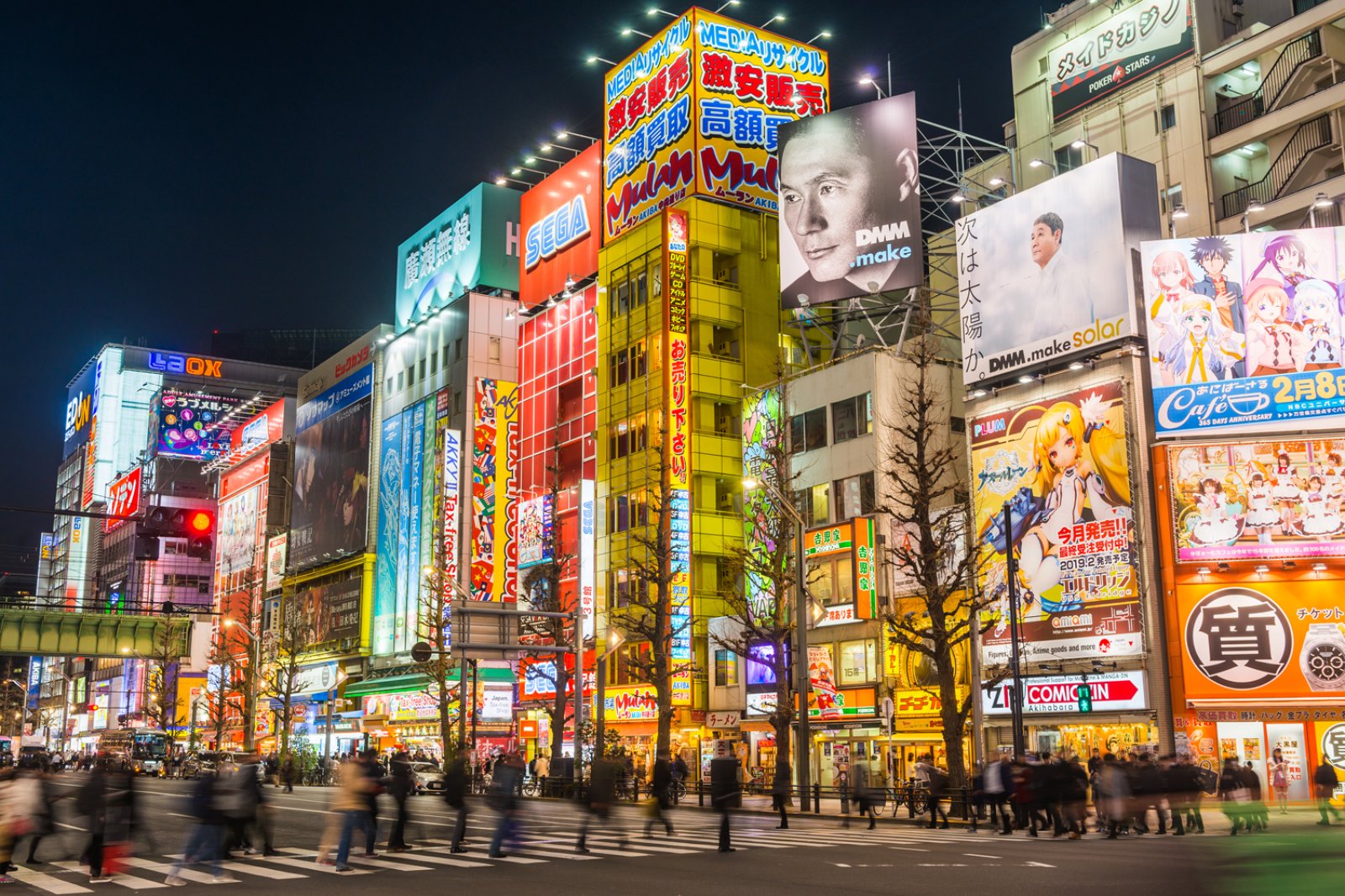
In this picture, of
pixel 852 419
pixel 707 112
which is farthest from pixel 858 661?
pixel 707 112

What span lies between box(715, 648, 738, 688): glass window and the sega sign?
424ft

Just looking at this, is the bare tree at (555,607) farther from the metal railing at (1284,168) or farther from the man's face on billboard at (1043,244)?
the metal railing at (1284,168)

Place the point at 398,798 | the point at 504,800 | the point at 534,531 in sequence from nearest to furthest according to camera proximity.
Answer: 1. the point at 504,800
2. the point at 398,798
3. the point at 534,531

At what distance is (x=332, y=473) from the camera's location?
89688 millimetres

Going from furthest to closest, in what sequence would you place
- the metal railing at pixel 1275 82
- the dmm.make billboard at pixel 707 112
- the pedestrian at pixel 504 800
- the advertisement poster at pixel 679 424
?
the dmm.make billboard at pixel 707 112, the advertisement poster at pixel 679 424, the metal railing at pixel 1275 82, the pedestrian at pixel 504 800

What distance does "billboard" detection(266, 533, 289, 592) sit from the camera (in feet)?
317

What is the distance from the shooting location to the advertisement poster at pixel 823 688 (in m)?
44.6

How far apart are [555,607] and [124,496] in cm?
11362

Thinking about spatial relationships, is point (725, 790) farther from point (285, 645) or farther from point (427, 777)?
point (285, 645)

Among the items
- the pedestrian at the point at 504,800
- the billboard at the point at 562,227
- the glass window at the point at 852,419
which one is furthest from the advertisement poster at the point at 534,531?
the pedestrian at the point at 504,800

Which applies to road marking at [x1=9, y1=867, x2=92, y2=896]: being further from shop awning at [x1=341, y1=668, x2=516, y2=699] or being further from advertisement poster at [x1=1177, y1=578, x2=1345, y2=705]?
shop awning at [x1=341, y1=668, x2=516, y2=699]

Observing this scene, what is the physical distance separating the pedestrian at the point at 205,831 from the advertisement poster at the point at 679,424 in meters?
32.8

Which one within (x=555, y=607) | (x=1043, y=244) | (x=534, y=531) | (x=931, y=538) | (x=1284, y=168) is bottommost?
(x=555, y=607)

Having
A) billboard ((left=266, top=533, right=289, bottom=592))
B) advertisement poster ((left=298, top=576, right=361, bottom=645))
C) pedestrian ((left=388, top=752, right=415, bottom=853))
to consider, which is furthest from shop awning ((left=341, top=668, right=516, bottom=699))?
pedestrian ((left=388, top=752, right=415, bottom=853))
